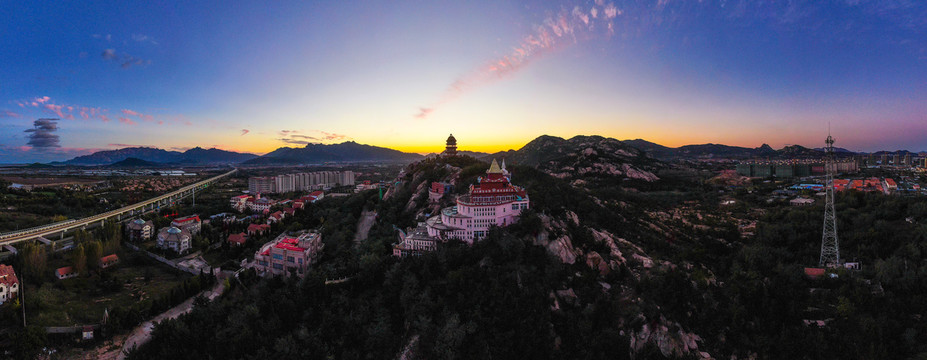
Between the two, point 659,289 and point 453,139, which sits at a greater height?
point 453,139

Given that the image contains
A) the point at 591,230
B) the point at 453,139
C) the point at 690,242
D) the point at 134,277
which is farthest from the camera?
the point at 453,139

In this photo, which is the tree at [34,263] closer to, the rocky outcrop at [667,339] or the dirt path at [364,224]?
the dirt path at [364,224]

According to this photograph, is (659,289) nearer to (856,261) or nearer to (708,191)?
(856,261)

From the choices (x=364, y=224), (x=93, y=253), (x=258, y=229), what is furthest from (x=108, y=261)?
(x=364, y=224)

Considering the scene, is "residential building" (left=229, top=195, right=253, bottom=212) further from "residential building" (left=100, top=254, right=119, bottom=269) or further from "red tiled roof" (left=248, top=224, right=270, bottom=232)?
"residential building" (left=100, top=254, right=119, bottom=269)

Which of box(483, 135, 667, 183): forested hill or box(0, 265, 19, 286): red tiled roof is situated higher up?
box(483, 135, 667, 183): forested hill

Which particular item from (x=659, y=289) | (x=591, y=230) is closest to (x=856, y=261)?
(x=659, y=289)

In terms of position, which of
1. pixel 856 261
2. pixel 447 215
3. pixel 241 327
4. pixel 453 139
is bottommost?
pixel 241 327

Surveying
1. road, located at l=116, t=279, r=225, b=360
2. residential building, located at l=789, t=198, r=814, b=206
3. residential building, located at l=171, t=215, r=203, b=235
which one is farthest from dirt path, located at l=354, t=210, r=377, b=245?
residential building, located at l=789, t=198, r=814, b=206
